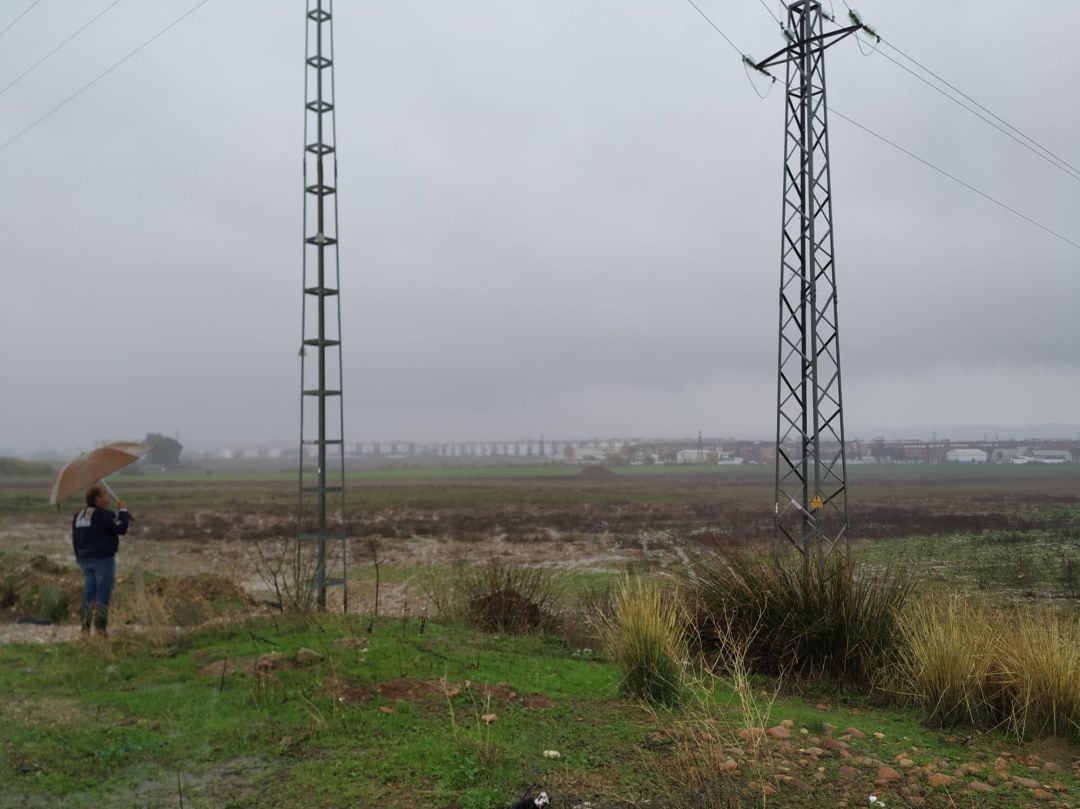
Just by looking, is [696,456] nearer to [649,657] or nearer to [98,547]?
[98,547]

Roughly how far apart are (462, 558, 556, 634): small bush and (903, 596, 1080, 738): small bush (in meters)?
5.18

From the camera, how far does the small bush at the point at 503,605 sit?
36.1ft

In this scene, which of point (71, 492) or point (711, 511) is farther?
point (711, 511)

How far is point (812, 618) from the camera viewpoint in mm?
8797

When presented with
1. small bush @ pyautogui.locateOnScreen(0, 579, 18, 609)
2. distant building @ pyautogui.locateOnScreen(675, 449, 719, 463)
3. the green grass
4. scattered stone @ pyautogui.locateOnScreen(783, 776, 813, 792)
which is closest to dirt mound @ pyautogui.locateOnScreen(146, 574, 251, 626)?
small bush @ pyautogui.locateOnScreen(0, 579, 18, 609)

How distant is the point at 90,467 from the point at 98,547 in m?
1.00

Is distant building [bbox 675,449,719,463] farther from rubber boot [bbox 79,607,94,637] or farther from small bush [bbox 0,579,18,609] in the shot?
rubber boot [bbox 79,607,94,637]

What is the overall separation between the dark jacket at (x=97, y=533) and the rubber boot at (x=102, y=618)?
24.6 inches

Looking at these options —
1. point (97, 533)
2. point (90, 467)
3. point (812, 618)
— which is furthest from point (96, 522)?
point (812, 618)

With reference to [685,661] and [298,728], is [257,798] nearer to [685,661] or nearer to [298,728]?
[298,728]

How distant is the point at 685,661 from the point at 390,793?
2.85 meters

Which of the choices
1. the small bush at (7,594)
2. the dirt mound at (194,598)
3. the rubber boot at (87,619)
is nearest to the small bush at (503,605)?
the dirt mound at (194,598)

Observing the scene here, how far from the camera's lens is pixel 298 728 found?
228 inches

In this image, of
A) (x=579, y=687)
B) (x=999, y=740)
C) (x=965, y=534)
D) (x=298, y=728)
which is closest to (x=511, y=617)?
(x=579, y=687)
